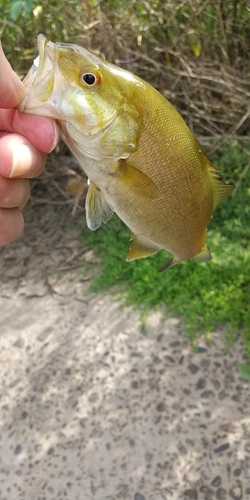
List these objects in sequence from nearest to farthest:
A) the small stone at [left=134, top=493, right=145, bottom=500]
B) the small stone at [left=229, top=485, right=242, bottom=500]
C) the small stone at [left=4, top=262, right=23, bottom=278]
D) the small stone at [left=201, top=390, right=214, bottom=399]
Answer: the small stone at [left=229, top=485, right=242, bottom=500]
the small stone at [left=134, top=493, right=145, bottom=500]
the small stone at [left=201, top=390, right=214, bottom=399]
the small stone at [left=4, top=262, right=23, bottom=278]

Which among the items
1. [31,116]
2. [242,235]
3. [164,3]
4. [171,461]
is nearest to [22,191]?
[31,116]

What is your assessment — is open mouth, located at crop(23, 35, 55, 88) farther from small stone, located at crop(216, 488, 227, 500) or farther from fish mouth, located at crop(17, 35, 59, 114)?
small stone, located at crop(216, 488, 227, 500)

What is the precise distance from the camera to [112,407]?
2.98 m

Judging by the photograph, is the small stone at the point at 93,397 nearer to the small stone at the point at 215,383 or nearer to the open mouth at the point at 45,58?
the small stone at the point at 215,383

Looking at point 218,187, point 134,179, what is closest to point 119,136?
point 134,179

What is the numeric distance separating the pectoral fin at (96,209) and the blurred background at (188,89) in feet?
6.41

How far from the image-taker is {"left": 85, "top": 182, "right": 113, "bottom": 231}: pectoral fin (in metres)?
1.39

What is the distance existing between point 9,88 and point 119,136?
12.3 inches

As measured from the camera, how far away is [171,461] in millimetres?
2656

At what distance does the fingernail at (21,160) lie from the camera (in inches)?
51.9

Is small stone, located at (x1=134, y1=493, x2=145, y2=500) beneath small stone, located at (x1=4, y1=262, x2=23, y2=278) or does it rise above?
beneath

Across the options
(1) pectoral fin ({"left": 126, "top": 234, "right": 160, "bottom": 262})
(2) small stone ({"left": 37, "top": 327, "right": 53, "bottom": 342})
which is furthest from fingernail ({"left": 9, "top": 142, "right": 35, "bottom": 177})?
(2) small stone ({"left": 37, "top": 327, "right": 53, "bottom": 342})

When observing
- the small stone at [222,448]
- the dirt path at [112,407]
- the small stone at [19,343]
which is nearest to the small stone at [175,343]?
the dirt path at [112,407]

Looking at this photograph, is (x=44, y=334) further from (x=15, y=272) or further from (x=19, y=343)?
(x=15, y=272)
